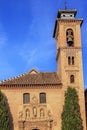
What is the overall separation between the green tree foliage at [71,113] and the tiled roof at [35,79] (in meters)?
2.56

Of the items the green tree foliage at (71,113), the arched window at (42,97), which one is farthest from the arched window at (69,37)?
the arched window at (42,97)

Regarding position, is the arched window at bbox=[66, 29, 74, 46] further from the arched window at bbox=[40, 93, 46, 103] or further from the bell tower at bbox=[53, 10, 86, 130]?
the arched window at bbox=[40, 93, 46, 103]

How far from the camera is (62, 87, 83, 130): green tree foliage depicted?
39750 millimetres

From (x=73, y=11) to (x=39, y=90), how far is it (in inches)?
481

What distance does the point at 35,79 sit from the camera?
143ft

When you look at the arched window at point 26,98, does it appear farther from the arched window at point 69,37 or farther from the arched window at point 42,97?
the arched window at point 69,37

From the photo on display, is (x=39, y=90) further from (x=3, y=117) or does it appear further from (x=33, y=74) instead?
(x=3, y=117)

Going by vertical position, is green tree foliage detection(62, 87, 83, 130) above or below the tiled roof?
below

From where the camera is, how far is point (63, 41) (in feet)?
145

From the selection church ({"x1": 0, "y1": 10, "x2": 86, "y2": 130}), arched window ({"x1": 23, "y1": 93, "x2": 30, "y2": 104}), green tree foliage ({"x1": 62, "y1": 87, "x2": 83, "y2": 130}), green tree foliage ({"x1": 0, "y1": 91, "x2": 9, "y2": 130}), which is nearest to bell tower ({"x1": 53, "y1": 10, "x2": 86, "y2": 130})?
church ({"x1": 0, "y1": 10, "x2": 86, "y2": 130})

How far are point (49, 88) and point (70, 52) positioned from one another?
18.5 ft

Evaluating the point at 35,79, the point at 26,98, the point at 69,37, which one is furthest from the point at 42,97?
the point at 69,37

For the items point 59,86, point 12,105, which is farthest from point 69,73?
point 12,105

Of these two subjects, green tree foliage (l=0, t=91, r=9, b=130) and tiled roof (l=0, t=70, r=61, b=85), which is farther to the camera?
tiled roof (l=0, t=70, r=61, b=85)
